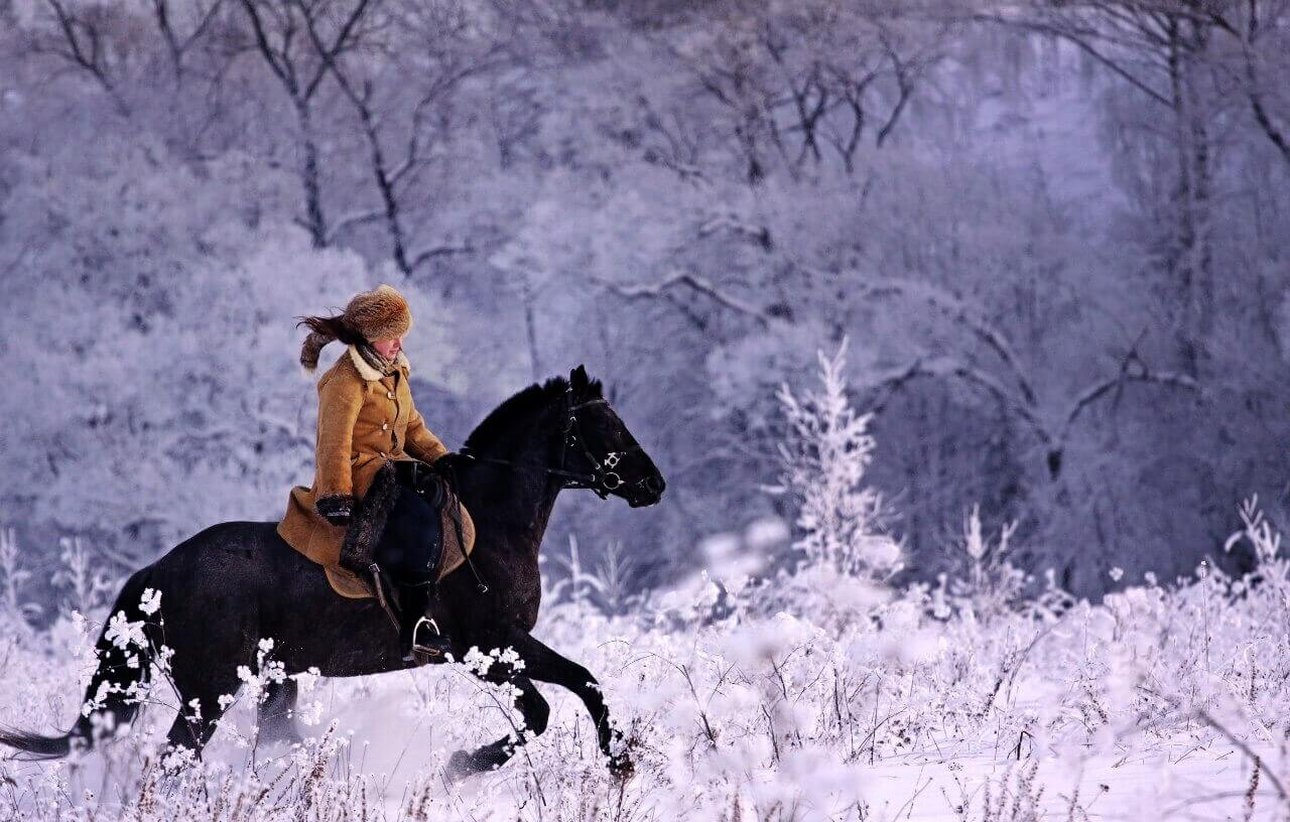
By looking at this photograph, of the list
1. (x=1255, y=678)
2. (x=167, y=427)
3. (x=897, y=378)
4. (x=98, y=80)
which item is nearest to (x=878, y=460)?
(x=897, y=378)

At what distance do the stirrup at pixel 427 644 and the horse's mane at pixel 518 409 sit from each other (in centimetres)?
81

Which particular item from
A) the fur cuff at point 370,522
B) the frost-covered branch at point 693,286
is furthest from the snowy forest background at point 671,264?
the fur cuff at point 370,522

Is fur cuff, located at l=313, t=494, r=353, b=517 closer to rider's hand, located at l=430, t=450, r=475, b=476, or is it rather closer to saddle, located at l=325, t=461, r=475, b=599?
saddle, located at l=325, t=461, r=475, b=599

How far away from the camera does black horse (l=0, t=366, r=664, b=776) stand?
17.0 ft

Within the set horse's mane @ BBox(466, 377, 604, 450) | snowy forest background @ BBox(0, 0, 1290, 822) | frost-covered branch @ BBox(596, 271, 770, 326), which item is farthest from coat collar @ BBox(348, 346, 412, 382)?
frost-covered branch @ BBox(596, 271, 770, 326)

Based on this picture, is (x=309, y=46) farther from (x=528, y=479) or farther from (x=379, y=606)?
(x=379, y=606)

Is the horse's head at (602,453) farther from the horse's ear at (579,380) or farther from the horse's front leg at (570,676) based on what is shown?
the horse's front leg at (570,676)

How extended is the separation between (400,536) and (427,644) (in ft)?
1.44

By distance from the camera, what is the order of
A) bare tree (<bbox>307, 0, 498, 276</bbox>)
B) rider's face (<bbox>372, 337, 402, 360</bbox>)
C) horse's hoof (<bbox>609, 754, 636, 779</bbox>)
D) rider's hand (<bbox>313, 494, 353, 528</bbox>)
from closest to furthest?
horse's hoof (<bbox>609, 754, 636, 779</bbox>), rider's hand (<bbox>313, 494, 353, 528</bbox>), rider's face (<bbox>372, 337, 402, 360</bbox>), bare tree (<bbox>307, 0, 498, 276</bbox>)

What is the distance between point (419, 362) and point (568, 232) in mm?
4058

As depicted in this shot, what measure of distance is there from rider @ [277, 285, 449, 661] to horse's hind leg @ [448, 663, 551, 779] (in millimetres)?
372

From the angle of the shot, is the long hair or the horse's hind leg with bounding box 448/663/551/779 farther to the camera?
the long hair

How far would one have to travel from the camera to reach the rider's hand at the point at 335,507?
5.24m

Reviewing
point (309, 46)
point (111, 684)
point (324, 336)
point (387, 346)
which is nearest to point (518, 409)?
point (387, 346)
